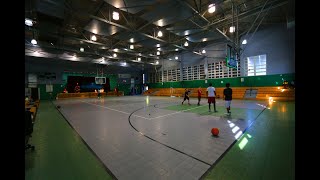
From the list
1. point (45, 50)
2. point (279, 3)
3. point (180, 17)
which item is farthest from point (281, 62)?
point (45, 50)

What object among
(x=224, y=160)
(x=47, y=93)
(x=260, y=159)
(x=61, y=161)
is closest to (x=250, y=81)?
(x=260, y=159)

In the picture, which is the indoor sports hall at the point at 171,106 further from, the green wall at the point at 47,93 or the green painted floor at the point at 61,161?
the green wall at the point at 47,93

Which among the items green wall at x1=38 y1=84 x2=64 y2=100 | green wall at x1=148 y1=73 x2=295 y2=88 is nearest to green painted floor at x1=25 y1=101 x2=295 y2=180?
green wall at x1=148 y1=73 x2=295 y2=88

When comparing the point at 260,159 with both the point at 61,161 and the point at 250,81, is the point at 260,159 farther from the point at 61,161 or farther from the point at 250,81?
the point at 250,81

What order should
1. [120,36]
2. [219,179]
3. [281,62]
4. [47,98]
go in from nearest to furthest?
[219,179], [120,36], [281,62], [47,98]

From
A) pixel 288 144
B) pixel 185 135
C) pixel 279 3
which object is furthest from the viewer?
pixel 279 3

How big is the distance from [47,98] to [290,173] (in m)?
26.3

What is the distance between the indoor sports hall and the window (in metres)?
0.10

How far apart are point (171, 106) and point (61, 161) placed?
27.9ft

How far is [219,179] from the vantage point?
2.51 m

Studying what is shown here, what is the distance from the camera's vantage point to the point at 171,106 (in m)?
11.2

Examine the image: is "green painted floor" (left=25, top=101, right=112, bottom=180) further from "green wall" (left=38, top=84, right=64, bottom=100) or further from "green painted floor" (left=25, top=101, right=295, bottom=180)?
"green wall" (left=38, top=84, right=64, bottom=100)
